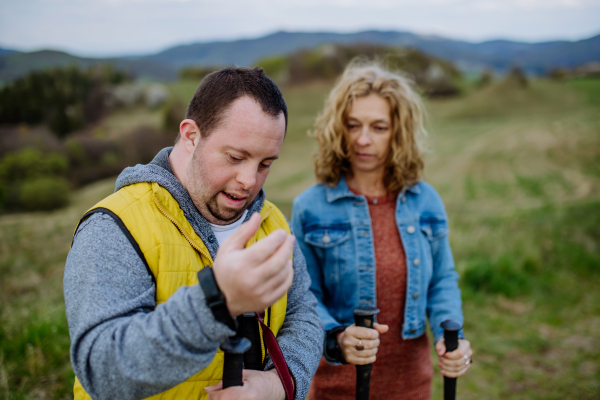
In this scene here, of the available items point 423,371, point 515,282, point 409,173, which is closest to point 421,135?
point 409,173

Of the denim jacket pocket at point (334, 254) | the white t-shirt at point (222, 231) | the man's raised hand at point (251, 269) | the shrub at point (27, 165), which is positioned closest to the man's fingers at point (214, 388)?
the man's raised hand at point (251, 269)

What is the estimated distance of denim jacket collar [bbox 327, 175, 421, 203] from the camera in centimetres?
251

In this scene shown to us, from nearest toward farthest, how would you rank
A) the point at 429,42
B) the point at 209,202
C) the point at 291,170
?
the point at 209,202
the point at 291,170
the point at 429,42

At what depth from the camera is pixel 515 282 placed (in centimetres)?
579

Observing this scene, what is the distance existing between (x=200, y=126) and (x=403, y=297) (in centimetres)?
168

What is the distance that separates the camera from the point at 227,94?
1.39 meters

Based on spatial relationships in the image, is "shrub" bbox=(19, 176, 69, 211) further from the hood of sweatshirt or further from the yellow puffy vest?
the yellow puffy vest

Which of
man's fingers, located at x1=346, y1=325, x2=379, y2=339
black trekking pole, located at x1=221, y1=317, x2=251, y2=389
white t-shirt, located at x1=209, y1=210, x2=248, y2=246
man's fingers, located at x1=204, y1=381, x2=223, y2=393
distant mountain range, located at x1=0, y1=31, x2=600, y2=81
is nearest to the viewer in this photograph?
black trekking pole, located at x1=221, y1=317, x2=251, y2=389

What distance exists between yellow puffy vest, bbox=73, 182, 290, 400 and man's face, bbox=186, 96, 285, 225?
0.12 metres

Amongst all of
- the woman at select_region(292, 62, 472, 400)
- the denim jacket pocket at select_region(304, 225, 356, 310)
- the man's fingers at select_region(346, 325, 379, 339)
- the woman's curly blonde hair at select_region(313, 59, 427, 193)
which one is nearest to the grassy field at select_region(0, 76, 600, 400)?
the woman's curly blonde hair at select_region(313, 59, 427, 193)

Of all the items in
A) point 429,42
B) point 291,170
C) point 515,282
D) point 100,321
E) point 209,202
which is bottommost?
point 291,170

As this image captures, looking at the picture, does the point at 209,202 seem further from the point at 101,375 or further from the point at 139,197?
the point at 101,375

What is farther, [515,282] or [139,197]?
[515,282]

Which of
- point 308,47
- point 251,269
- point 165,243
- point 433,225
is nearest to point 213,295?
point 251,269
